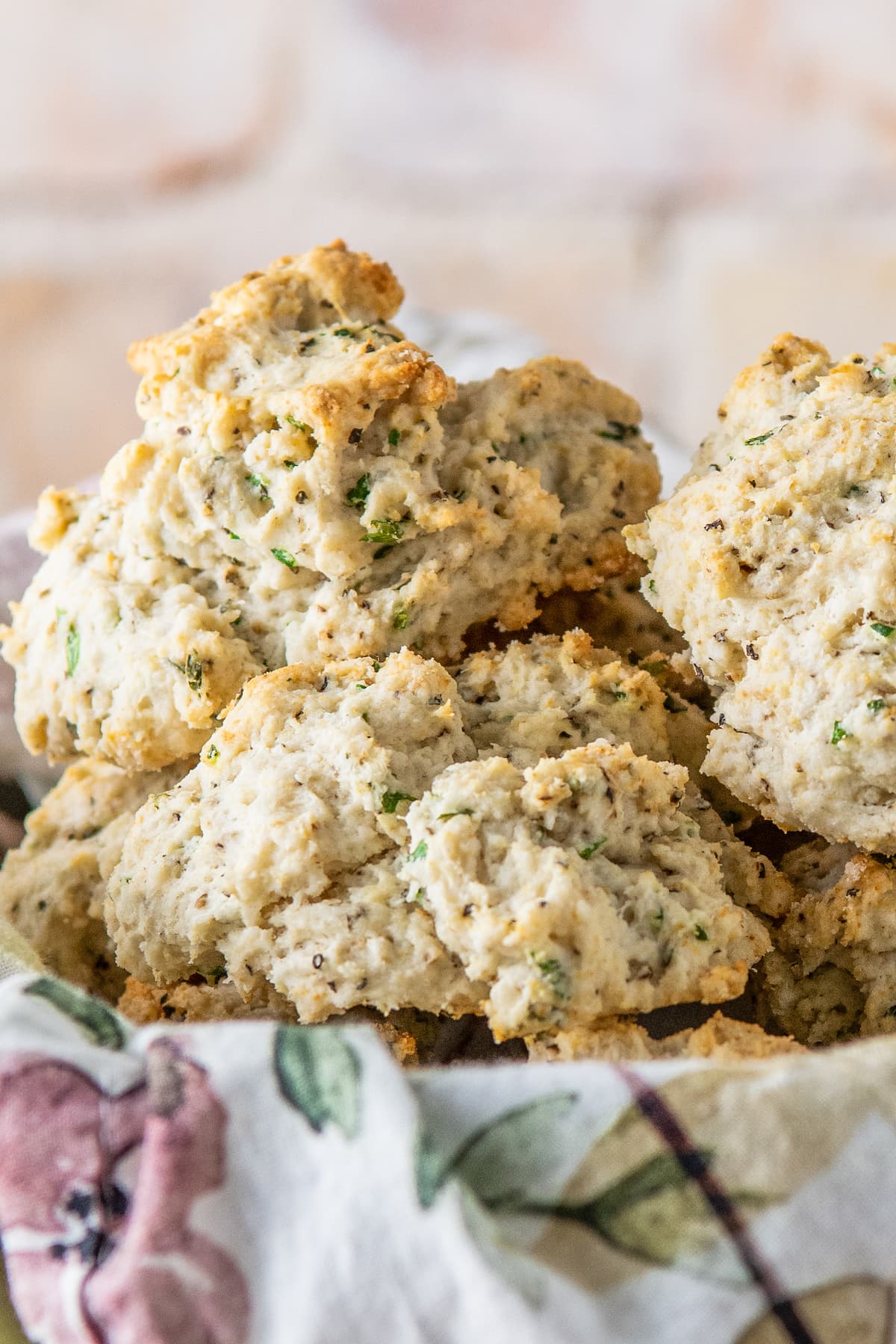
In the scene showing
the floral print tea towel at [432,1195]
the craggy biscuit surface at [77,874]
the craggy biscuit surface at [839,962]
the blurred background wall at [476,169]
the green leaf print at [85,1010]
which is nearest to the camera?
the floral print tea towel at [432,1195]

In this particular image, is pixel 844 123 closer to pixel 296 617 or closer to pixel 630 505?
pixel 630 505

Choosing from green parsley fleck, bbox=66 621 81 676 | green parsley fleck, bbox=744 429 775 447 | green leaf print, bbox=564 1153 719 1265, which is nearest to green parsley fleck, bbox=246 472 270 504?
green parsley fleck, bbox=66 621 81 676

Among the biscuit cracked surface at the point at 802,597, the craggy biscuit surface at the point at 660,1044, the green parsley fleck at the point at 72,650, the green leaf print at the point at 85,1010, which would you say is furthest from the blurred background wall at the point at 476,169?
the green leaf print at the point at 85,1010

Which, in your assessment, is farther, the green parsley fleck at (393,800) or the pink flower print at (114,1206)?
the green parsley fleck at (393,800)

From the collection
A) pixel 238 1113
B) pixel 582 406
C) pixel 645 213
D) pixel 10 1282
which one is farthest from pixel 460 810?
pixel 645 213

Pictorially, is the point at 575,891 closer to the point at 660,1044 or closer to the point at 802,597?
the point at 660,1044

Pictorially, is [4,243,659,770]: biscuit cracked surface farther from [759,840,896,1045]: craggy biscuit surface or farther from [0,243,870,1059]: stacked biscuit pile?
[759,840,896,1045]: craggy biscuit surface

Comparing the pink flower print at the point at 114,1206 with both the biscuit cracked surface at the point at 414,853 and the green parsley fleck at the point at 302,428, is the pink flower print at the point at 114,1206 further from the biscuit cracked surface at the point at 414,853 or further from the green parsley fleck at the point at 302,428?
the green parsley fleck at the point at 302,428
